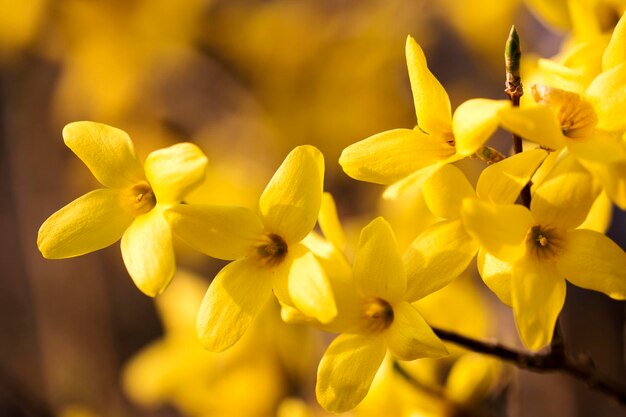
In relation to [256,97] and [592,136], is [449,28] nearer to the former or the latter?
[256,97]

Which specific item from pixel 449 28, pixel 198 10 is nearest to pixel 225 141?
pixel 198 10

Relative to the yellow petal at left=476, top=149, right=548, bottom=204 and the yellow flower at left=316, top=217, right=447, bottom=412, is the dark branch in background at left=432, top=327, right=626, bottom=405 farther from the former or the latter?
the yellow petal at left=476, top=149, right=548, bottom=204

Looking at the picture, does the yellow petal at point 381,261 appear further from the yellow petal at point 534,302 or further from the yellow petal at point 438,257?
the yellow petal at point 534,302

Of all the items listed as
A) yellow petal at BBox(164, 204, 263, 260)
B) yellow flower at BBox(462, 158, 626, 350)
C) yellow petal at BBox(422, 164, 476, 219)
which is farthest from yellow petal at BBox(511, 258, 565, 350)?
yellow petal at BBox(164, 204, 263, 260)

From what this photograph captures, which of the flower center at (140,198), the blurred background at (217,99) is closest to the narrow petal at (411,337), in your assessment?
the flower center at (140,198)

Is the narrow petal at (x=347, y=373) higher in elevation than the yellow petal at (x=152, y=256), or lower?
lower

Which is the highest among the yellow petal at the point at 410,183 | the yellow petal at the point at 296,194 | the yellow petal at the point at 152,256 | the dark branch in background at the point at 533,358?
the yellow petal at the point at 410,183
